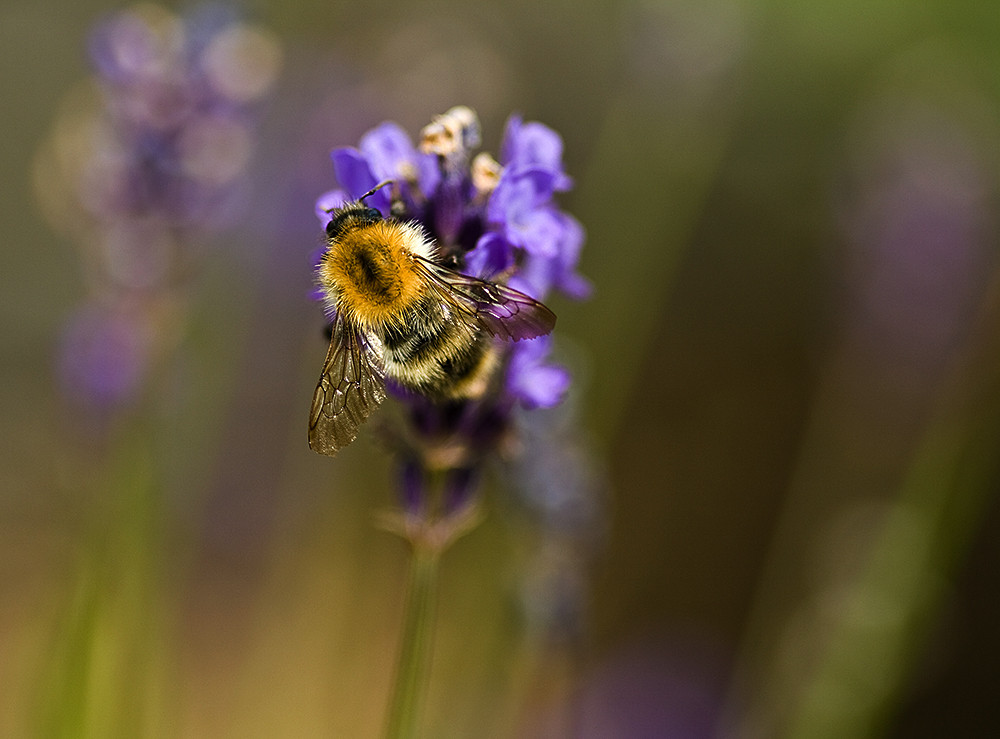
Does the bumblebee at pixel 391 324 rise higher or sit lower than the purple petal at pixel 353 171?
lower

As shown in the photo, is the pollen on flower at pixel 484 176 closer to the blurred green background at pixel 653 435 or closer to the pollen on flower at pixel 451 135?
the pollen on flower at pixel 451 135

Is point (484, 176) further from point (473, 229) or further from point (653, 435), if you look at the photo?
point (653, 435)

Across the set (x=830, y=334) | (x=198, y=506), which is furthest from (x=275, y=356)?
(x=830, y=334)

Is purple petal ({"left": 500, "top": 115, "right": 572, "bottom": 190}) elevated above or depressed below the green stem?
above

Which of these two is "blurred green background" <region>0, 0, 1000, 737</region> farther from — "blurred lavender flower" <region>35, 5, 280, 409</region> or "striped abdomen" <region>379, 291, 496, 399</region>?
"striped abdomen" <region>379, 291, 496, 399</region>

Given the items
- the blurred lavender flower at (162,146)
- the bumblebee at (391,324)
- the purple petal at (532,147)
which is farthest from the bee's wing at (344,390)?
the blurred lavender flower at (162,146)

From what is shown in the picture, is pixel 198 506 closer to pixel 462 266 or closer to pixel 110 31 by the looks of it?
pixel 110 31

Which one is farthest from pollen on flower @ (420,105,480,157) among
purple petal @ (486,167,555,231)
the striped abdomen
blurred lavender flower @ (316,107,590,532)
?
the striped abdomen
